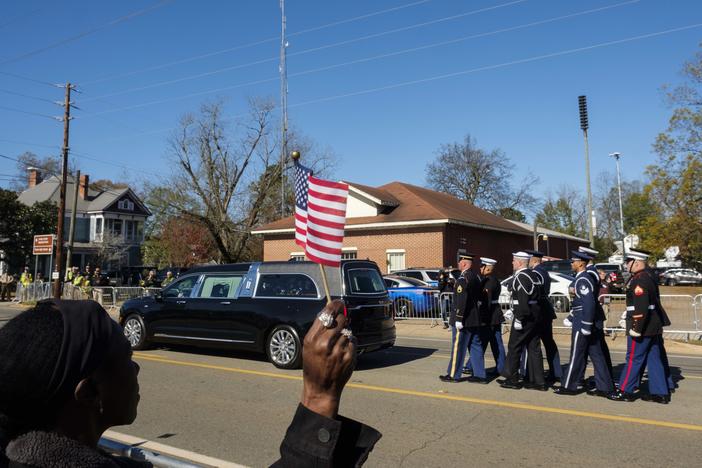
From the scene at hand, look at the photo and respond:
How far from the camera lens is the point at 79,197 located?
56406 mm

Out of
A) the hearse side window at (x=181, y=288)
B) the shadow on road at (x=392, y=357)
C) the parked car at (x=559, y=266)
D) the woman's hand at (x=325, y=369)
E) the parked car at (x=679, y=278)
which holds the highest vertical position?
the parked car at (x=679, y=278)

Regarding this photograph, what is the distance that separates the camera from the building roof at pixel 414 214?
28992 mm

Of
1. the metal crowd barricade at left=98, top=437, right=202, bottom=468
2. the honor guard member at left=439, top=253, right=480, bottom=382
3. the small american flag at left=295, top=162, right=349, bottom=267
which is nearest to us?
the metal crowd barricade at left=98, top=437, right=202, bottom=468

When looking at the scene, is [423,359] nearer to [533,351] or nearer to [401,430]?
[533,351]

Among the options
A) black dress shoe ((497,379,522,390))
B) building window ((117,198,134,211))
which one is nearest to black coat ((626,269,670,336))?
black dress shoe ((497,379,522,390))

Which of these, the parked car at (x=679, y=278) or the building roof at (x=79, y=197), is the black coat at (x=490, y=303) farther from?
the building roof at (x=79, y=197)

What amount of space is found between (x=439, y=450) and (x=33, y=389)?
4.64 meters

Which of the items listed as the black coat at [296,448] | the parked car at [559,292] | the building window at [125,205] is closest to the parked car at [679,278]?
the parked car at [559,292]

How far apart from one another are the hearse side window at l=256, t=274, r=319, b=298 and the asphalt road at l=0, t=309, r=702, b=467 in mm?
1403

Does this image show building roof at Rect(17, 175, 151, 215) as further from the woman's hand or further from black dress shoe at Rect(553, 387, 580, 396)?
the woman's hand

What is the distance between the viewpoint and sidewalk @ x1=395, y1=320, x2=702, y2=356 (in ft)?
42.6

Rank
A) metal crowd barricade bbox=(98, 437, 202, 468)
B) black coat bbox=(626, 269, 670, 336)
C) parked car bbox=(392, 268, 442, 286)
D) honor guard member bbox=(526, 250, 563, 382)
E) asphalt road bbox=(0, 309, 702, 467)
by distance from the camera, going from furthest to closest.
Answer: parked car bbox=(392, 268, 442, 286) < honor guard member bbox=(526, 250, 563, 382) < black coat bbox=(626, 269, 670, 336) < asphalt road bbox=(0, 309, 702, 467) < metal crowd barricade bbox=(98, 437, 202, 468)

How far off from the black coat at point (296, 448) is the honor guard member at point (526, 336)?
6947 mm

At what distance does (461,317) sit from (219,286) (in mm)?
4874
